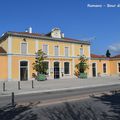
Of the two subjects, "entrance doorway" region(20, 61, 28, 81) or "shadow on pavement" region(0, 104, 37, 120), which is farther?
"entrance doorway" region(20, 61, 28, 81)

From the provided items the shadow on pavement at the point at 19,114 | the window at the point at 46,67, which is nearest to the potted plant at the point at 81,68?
the window at the point at 46,67

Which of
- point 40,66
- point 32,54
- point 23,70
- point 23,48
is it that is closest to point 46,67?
point 40,66

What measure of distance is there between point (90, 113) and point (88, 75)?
38.1 metres

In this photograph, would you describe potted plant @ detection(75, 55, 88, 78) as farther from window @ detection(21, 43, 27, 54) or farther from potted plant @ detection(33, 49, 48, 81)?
window @ detection(21, 43, 27, 54)

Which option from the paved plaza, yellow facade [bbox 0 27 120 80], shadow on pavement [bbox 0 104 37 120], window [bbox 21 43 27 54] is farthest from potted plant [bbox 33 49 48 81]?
shadow on pavement [bbox 0 104 37 120]

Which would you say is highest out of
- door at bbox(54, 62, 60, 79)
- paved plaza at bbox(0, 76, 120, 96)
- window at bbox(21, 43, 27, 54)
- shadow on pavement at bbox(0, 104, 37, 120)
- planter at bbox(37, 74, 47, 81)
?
window at bbox(21, 43, 27, 54)

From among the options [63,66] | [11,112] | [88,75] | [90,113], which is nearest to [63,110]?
[90,113]

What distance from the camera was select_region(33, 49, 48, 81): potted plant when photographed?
38844mm

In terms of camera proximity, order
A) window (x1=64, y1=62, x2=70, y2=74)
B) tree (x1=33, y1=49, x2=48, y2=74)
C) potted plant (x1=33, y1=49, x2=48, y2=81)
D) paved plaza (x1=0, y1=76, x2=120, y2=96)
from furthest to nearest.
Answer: window (x1=64, y1=62, x2=70, y2=74), tree (x1=33, y1=49, x2=48, y2=74), potted plant (x1=33, y1=49, x2=48, y2=81), paved plaza (x1=0, y1=76, x2=120, y2=96)

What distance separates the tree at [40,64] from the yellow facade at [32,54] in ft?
2.00

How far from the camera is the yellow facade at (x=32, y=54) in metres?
37.2

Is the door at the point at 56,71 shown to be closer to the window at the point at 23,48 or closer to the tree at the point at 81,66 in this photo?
the tree at the point at 81,66

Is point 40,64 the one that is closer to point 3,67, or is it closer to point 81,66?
point 3,67

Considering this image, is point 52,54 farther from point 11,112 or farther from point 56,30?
point 11,112
